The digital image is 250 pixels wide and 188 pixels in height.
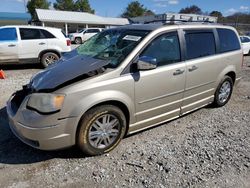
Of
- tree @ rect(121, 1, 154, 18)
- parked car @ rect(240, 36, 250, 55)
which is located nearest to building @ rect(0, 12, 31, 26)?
tree @ rect(121, 1, 154, 18)

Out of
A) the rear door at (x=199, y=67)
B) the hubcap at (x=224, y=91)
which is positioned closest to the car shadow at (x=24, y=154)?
the rear door at (x=199, y=67)

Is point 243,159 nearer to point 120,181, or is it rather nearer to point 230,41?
point 120,181

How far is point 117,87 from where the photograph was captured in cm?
330

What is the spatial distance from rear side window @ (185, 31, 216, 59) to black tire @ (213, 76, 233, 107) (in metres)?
0.79

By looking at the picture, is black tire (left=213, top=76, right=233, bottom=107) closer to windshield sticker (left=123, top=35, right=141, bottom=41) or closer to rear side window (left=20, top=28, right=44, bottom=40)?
windshield sticker (left=123, top=35, right=141, bottom=41)

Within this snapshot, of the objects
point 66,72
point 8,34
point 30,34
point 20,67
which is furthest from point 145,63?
point 20,67

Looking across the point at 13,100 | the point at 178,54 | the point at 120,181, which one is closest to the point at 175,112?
the point at 178,54

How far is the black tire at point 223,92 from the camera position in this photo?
16.6ft

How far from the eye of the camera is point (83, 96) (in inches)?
120

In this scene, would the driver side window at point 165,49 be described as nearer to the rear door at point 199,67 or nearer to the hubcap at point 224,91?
the rear door at point 199,67

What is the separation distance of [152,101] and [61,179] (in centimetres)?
167

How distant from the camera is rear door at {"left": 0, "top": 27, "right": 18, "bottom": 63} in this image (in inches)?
348

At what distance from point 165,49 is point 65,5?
209 ft

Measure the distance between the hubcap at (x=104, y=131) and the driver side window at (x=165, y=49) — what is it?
1.03 metres
